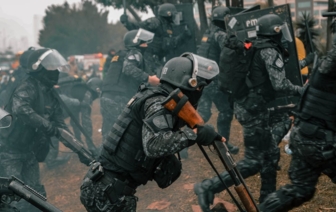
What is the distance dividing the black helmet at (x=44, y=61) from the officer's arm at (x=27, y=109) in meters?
0.31

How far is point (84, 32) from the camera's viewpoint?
37.9 m

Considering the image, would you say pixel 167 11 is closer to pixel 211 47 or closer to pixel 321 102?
pixel 211 47

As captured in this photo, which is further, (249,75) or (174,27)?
(174,27)

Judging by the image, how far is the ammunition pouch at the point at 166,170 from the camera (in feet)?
11.6

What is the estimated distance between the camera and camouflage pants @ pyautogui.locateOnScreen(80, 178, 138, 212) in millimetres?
3441

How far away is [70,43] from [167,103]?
1378 inches

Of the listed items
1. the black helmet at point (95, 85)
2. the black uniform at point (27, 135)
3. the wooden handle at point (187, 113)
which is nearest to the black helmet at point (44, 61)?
the black uniform at point (27, 135)

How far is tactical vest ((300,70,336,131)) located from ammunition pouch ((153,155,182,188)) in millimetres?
1178

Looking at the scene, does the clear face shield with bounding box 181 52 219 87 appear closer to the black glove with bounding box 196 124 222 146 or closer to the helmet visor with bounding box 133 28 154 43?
the black glove with bounding box 196 124 222 146

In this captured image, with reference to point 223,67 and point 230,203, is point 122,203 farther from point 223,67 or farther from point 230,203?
point 223,67

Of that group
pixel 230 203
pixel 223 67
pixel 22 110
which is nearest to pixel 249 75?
pixel 223 67

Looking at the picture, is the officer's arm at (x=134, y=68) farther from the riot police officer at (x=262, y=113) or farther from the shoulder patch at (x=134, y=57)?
the riot police officer at (x=262, y=113)

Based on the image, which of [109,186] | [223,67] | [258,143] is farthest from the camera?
[223,67]

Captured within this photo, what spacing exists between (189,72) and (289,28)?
3802 millimetres
